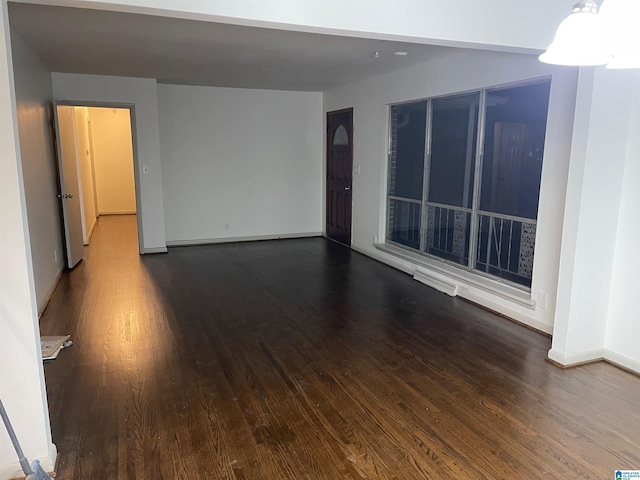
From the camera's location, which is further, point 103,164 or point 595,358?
point 103,164

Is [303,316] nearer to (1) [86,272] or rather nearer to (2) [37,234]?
(2) [37,234]

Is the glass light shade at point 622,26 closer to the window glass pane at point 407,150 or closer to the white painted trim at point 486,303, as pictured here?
the white painted trim at point 486,303

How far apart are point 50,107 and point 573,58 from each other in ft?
19.1

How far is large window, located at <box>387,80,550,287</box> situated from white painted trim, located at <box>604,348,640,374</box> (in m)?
0.93

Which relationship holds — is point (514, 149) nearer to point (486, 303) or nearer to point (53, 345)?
point (486, 303)

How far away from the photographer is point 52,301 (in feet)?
14.6

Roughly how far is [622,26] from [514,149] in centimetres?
294

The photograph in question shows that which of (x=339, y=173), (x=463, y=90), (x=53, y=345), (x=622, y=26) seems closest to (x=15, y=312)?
(x=53, y=345)

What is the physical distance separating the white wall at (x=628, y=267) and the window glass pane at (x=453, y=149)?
1.63 m

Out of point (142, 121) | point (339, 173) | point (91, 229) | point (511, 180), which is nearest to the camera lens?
point (511, 180)

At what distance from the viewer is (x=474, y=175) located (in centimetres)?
454

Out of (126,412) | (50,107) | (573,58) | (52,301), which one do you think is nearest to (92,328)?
(52,301)

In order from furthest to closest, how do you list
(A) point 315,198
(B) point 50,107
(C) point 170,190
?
1. (A) point 315,198
2. (C) point 170,190
3. (B) point 50,107

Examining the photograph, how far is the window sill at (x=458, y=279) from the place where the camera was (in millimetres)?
3939
